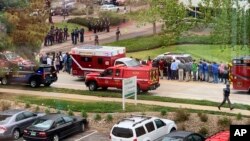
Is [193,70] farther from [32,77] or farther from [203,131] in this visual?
[203,131]

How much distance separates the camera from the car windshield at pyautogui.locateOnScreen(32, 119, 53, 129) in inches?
691

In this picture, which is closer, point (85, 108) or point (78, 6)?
point (85, 108)

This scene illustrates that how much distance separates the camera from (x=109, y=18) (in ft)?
126

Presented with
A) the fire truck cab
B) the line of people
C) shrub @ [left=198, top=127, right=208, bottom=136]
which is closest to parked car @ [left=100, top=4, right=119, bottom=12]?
the line of people

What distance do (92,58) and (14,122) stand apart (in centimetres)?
830

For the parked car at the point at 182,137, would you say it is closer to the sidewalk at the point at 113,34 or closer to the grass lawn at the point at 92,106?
the grass lawn at the point at 92,106

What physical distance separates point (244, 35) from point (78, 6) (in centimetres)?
2349

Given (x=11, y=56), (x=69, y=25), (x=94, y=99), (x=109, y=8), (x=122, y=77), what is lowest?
(x=94, y=99)

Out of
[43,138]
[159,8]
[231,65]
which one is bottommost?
[43,138]

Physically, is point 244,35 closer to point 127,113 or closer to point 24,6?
point 127,113

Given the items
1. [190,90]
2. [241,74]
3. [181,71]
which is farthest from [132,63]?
[241,74]

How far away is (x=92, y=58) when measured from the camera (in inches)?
1033

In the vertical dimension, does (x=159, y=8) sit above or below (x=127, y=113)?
above

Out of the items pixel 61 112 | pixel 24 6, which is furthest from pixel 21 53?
pixel 61 112
